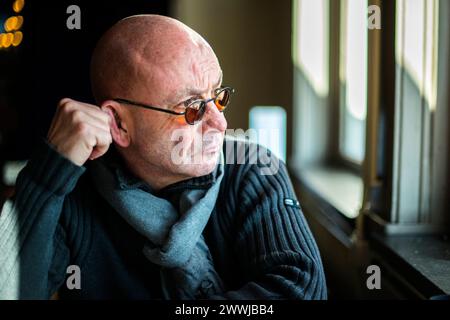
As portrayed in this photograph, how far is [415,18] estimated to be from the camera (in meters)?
1.24

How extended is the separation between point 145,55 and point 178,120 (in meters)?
0.09

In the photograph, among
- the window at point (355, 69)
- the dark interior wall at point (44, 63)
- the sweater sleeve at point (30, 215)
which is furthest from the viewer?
the window at point (355, 69)

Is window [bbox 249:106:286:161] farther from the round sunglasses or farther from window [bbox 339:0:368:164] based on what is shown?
window [bbox 339:0:368:164]

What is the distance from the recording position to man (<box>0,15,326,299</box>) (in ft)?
2.24

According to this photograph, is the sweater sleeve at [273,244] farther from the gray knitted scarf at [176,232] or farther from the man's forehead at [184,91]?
the man's forehead at [184,91]

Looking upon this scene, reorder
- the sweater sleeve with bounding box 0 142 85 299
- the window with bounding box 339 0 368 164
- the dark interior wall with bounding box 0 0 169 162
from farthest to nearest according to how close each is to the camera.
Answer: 1. the window with bounding box 339 0 368 164
2. the dark interior wall with bounding box 0 0 169 162
3. the sweater sleeve with bounding box 0 142 85 299

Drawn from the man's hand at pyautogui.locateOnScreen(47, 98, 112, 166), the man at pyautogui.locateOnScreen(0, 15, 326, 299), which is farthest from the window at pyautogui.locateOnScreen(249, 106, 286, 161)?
the man's hand at pyautogui.locateOnScreen(47, 98, 112, 166)

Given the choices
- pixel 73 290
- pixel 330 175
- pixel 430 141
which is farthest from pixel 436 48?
pixel 73 290

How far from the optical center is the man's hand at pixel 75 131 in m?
0.67

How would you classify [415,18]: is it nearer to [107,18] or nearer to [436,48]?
[436,48]

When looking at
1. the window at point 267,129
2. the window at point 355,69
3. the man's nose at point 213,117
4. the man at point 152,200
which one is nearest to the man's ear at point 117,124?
the man at point 152,200

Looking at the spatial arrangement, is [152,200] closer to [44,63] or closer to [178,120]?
[178,120]

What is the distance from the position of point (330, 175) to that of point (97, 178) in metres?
1.17

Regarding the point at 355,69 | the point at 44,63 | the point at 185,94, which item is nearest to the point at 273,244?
the point at 185,94
